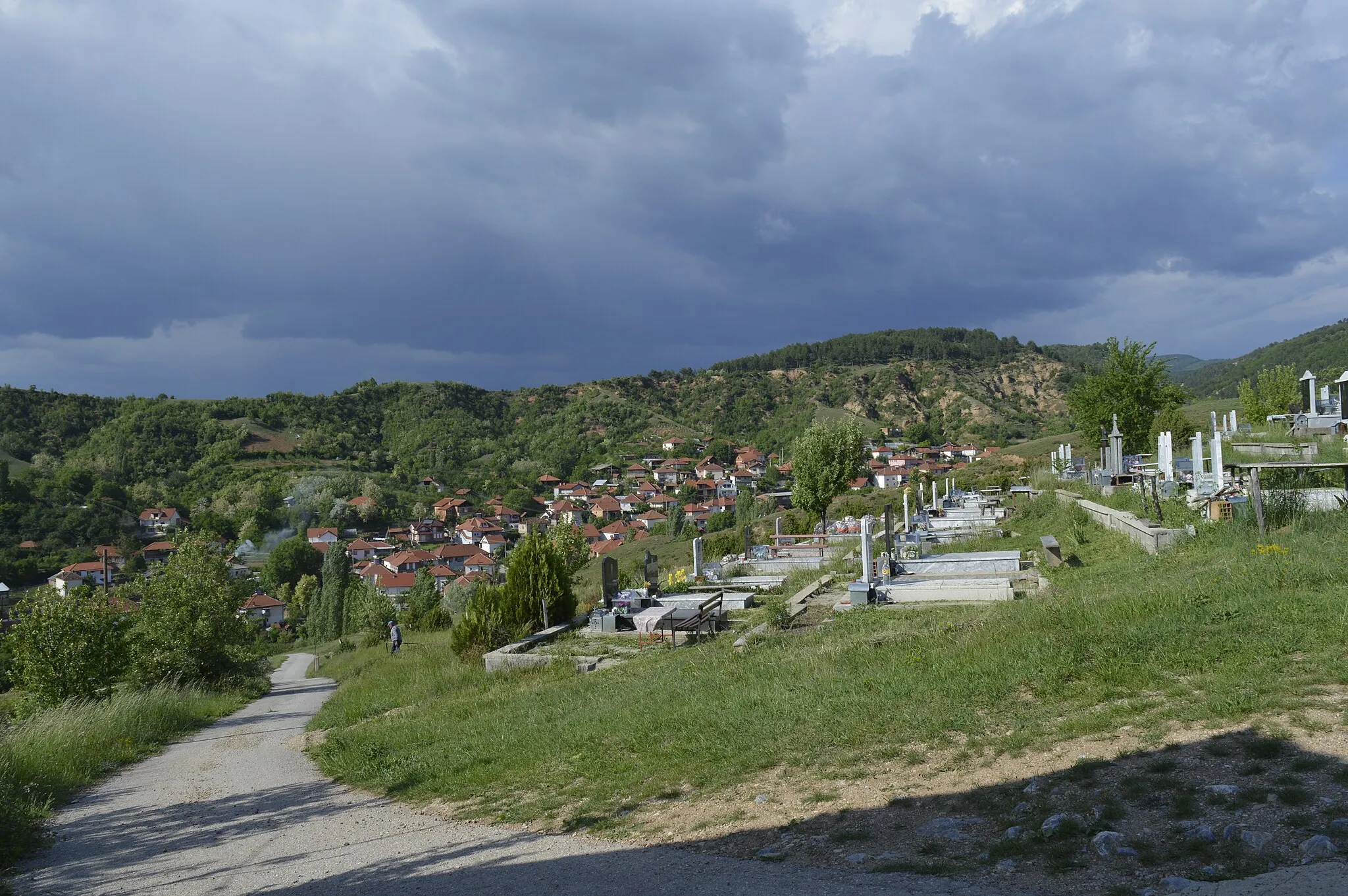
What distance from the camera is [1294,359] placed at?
366 feet

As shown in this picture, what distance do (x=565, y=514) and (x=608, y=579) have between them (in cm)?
8023

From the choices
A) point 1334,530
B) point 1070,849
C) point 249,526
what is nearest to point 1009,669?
point 1070,849

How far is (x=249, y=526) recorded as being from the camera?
94062mm

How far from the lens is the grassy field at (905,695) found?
617cm

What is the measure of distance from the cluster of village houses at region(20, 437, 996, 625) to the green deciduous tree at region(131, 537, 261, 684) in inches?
1843

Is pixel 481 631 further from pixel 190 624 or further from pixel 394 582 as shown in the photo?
pixel 394 582

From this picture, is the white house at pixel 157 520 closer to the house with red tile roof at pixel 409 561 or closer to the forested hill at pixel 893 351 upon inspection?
the house with red tile roof at pixel 409 561

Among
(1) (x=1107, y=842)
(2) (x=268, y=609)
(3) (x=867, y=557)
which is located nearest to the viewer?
(1) (x=1107, y=842)

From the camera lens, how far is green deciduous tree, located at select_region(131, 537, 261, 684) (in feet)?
67.2

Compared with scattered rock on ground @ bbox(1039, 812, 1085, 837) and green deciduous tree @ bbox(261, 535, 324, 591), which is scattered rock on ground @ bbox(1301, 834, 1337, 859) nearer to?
scattered rock on ground @ bbox(1039, 812, 1085, 837)

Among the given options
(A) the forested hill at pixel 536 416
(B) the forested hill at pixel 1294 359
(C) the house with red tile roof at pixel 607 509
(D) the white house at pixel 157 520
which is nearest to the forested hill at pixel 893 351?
(A) the forested hill at pixel 536 416

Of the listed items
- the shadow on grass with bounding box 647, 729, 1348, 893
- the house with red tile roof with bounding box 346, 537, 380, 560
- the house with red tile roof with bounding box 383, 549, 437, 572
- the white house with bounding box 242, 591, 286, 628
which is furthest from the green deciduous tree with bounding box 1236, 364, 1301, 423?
the house with red tile roof with bounding box 346, 537, 380, 560

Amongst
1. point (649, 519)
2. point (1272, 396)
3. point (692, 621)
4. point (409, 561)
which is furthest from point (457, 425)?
point (692, 621)

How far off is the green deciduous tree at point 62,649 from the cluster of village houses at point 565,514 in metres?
52.0
